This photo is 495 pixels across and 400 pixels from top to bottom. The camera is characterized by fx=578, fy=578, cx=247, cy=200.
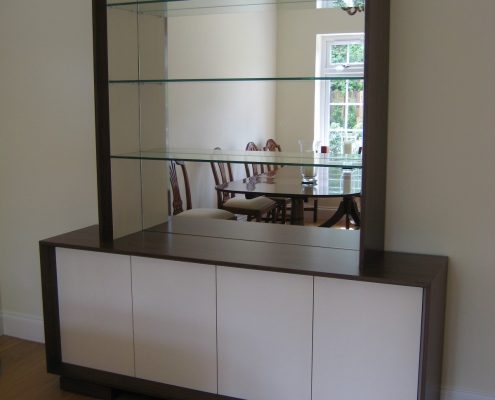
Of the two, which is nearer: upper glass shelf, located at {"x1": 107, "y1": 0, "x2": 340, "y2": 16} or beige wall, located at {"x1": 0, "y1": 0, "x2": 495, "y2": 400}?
beige wall, located at {"x1": 0, "y1": 0, "x2": 495, "y2": 400}

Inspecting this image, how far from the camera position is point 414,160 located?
2.31m

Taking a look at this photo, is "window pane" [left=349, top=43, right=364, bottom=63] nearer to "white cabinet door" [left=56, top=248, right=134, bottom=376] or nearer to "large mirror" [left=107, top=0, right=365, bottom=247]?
"large mirror" [left=107, top=0, right=365, bottom=247]

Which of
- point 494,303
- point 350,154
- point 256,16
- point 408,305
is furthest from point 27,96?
point 494,303

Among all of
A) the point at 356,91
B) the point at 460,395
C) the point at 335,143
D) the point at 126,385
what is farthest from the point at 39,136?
the point at 460,395

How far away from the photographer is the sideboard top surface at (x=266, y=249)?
2.09m

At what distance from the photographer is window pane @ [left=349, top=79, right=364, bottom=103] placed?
7.34 feet

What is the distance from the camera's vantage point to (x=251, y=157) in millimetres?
2484

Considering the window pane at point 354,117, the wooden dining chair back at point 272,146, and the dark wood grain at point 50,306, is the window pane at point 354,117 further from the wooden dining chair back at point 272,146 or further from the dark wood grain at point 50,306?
the dark wood grain at point 50,306

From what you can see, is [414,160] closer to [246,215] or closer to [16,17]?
[246,215]

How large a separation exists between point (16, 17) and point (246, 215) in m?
1.59

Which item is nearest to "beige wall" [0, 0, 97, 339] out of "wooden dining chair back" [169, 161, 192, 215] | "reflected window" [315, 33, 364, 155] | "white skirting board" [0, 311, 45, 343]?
"white skirting board" [0, 311, 45, 343]

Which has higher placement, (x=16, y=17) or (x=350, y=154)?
(x=16, y=17)

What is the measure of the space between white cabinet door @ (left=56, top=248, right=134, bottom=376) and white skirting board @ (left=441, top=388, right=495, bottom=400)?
132 centimetres

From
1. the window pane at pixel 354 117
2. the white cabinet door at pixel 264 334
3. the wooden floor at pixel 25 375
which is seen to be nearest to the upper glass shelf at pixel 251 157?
the window pane at pixel 354 117
